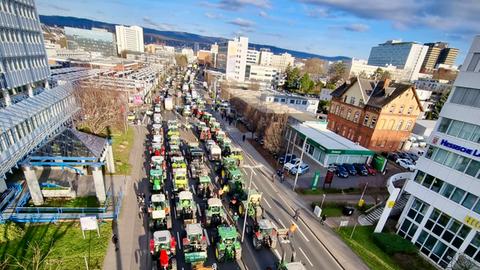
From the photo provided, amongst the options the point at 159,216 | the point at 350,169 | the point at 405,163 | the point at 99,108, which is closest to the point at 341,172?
the point at 350,169

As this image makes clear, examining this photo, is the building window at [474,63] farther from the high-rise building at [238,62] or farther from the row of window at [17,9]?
the high-rise building at [238,62]

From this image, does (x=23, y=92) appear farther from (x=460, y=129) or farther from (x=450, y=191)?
(x=450, y=191)

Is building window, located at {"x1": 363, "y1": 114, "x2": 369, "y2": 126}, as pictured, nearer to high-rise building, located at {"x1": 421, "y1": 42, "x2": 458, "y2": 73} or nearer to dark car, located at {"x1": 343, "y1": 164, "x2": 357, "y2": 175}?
dark car, located at {"x1": 343, "y1": 164, "x2": 357, "y2": 175}

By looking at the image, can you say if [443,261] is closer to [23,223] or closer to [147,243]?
[147,243]

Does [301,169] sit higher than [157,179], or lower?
lower

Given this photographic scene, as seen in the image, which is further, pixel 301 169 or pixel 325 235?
pixel 301 169

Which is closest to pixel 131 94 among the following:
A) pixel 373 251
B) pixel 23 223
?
pixel 23 223

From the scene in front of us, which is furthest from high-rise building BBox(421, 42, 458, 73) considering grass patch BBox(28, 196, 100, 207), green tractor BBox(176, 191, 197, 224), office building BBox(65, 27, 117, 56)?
office building BBox(65, 27, 117, 56)

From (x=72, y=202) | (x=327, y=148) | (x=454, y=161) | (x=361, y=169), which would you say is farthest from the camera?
(x=361, y=169)
